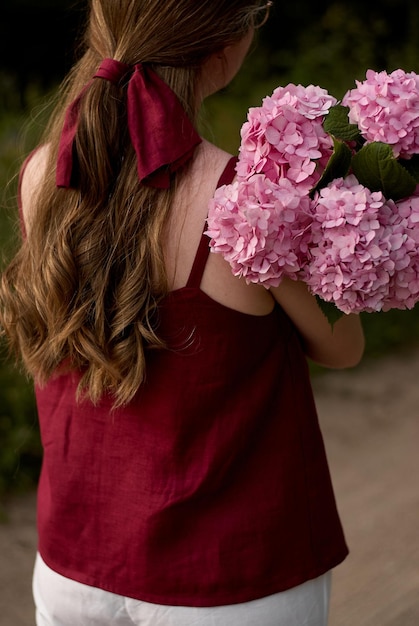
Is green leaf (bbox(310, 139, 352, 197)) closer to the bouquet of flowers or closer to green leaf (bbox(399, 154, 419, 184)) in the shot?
the bouquet of flowers

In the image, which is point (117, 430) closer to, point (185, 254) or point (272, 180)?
point (185, 254)

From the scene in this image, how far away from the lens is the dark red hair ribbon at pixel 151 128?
1.57m

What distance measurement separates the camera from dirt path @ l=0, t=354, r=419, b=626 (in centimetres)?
322

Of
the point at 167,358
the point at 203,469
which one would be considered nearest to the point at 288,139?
the point at 167,358

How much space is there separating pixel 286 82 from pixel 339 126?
5.16 meters

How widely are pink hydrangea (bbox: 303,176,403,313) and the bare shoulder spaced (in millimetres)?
655

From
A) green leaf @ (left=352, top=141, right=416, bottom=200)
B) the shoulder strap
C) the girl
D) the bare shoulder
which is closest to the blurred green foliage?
the bare shoulder

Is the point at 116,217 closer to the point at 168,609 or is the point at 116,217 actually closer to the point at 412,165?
the point at 412,165

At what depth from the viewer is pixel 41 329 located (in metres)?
1.77

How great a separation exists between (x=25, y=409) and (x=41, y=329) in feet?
7.28

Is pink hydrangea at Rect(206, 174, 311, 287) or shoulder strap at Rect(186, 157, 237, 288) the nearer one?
pink hydrangea at Rect(206, 174, 311, 287)

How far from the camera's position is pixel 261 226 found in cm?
139

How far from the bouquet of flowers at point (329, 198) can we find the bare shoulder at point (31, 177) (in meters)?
0.50

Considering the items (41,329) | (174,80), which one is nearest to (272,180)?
(174,80)
